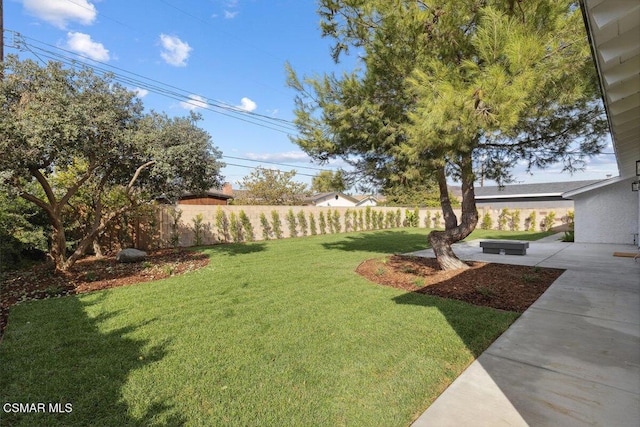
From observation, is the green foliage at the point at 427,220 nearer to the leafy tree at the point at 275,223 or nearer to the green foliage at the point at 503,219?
the green foliage at the point at 503,219

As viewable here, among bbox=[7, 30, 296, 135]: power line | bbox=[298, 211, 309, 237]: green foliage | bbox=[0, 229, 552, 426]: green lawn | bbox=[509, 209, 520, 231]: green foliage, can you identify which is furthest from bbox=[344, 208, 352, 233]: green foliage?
bbox=[0, 229, 552, 426]: green lawn

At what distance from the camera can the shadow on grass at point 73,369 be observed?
2.29 m

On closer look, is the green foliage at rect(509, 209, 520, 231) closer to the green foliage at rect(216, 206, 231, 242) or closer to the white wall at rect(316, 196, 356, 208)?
the green foliage at rect(216, 206, 231, 242)

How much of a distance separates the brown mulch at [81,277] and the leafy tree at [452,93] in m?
4.66

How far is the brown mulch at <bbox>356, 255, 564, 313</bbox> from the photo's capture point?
5.18m

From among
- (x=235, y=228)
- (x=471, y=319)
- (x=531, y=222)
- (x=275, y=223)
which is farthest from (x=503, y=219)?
(x=471, y=319)

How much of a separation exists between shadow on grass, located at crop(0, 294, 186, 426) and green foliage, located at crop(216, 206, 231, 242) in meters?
9.57

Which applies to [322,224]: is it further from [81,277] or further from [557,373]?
[557,373]

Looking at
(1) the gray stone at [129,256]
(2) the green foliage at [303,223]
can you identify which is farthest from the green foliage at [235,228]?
(1) the gray stone at [129,256]

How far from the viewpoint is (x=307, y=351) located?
3309mm

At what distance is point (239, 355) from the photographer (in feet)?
10.6

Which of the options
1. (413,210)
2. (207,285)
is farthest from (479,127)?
(413,210)

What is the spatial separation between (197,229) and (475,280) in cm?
1090

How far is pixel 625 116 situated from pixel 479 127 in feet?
7.75
